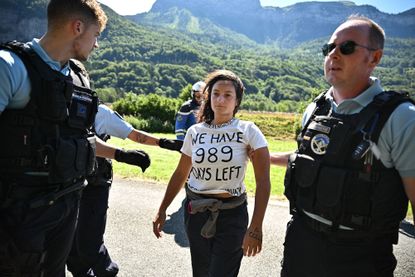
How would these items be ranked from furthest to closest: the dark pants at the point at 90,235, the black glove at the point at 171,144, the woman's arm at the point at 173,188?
the black glove at the point at 171,144 < the dark pants at the point at 90,235 < the woman's arm at the point at 173,188

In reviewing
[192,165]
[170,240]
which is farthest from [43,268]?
[170,240]

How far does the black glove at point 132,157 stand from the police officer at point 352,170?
1.26 m

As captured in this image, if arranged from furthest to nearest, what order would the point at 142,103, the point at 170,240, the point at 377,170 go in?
the point at 142,103
the point at 170,240
the point at 377,170

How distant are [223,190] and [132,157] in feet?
2.72

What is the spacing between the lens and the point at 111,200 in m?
6.22

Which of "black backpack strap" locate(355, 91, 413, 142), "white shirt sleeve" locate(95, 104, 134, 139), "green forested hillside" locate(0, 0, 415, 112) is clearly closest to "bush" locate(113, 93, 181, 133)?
"white shirt sleeve" locate(95, 104, 134, 139)

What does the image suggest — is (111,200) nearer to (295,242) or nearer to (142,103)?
(295,242)

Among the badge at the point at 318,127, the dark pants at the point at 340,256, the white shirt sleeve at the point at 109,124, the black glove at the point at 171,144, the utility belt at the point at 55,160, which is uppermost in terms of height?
the badge at the point at 318,127

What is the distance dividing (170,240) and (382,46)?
11.5 ft

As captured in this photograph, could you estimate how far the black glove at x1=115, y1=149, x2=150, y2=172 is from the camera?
9.83 feet

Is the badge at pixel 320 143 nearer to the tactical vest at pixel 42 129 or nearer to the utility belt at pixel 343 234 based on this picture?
the utility belt at pixel 343 234

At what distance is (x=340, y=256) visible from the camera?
219cm

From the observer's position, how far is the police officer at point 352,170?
201 centimetres

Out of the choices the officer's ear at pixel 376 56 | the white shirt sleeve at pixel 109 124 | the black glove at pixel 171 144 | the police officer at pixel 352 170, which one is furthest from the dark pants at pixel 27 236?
the officer's ear at pixel 376 56
